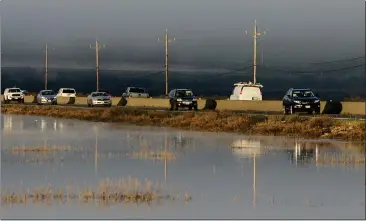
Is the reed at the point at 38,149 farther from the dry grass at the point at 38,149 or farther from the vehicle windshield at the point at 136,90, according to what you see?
the vehicle windshield at the point at 136,90

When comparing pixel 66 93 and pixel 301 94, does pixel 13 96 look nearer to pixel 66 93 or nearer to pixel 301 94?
pixel 66 93

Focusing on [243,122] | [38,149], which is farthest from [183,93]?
[38,149]

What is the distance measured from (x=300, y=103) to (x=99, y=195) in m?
37.0

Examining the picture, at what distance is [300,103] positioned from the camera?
179 feet

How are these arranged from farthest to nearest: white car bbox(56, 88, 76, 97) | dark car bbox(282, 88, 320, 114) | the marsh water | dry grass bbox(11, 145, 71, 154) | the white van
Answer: white car bbox(56, 88, 76, 97), the white van, dark car bbox(282, 88, 320, 114), dry grass bbox(11, 145, 71, 154), the marsh water

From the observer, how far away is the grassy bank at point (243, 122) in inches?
1591

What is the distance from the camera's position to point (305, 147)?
3353 centimetres

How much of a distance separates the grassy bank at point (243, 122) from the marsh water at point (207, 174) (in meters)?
3.17

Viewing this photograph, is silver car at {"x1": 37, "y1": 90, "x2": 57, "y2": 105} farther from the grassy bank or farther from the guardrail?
the grassy bank

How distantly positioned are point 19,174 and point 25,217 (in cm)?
749


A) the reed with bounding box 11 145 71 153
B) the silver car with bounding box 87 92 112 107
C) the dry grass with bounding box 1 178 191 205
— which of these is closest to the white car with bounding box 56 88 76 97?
the silver car with bounding box 87 92 112 107

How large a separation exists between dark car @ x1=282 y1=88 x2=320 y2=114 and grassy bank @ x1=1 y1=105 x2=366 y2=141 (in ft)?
13.0

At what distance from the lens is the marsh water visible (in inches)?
661

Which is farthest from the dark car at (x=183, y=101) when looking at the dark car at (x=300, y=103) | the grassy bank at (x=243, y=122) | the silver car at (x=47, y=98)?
the silver car at (x=47, y=98)
